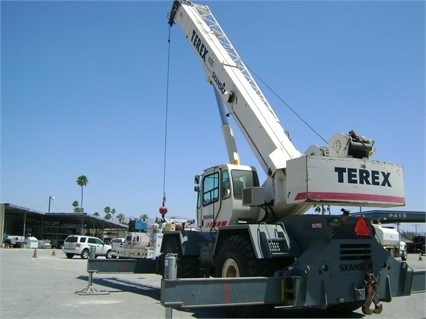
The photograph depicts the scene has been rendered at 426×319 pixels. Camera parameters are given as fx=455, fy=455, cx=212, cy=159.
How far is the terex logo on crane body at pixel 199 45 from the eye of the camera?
13992 mm

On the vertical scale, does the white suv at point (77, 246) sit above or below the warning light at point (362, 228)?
below

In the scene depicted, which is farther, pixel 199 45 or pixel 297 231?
pixel 199 45

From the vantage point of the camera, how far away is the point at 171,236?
12695mm

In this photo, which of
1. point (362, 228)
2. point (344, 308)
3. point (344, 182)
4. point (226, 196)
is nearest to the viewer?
point (344, 182)

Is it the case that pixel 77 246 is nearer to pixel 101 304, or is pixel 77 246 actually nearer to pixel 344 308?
pixel 101 304

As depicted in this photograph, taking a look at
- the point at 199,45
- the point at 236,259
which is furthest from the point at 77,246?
the point at 236,259

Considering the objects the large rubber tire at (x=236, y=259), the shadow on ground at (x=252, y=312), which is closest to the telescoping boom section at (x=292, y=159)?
the large rubber tire at (x=236, y=259)

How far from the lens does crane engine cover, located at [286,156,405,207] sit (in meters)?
8.27

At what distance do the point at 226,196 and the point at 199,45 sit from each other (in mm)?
5704

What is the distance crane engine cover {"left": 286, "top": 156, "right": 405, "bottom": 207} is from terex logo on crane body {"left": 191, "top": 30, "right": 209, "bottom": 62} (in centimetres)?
634

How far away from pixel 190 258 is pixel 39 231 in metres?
71.1

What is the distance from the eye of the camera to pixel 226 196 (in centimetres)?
1088

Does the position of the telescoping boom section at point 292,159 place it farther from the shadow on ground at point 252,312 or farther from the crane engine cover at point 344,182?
the shadow on ground at point 252,312

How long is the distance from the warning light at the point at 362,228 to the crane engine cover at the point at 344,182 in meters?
0.42
